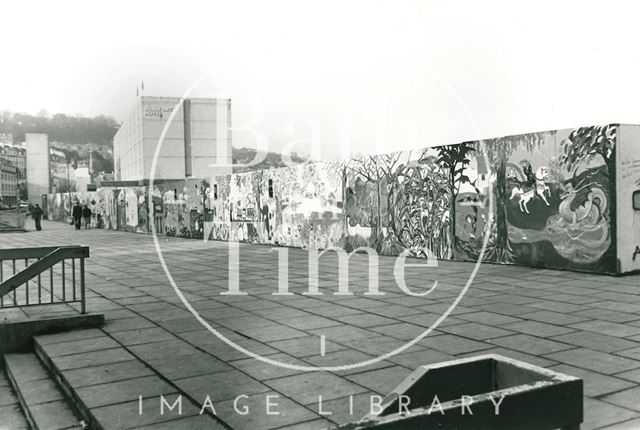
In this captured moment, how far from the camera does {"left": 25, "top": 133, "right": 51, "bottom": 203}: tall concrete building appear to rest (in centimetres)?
10331

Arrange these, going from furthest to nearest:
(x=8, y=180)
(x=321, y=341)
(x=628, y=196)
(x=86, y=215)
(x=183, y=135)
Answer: (x=8, y=180) → (x=183, y=135) → (x=86, y=215) → (x=628, y=196) → (x=321, y=341)

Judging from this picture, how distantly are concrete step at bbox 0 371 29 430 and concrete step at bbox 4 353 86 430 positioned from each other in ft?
0.12

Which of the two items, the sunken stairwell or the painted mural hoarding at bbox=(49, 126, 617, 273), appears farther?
the painted mural hoarding at bbox=(49, 126, 617, 273)

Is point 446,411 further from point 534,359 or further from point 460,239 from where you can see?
point 460,239

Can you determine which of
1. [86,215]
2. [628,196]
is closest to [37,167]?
[86,215]

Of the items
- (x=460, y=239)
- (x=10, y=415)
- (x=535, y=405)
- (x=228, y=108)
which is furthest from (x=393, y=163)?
(x=228, y=108)

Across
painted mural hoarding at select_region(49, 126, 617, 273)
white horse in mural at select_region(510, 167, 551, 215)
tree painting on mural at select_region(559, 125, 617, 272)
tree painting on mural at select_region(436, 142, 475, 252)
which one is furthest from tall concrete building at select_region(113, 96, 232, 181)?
tree painting on mural at select_region(559, 125, 617, 272)

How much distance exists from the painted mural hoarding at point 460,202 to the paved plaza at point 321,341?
3.87 feet

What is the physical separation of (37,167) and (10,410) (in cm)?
11032

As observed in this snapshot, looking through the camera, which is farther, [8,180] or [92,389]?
[8,180]

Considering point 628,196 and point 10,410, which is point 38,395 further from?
point 628,196

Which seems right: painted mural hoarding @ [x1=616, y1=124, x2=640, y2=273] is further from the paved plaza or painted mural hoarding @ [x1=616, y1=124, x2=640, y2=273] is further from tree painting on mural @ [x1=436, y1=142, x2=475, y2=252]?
tree painting on mural @ [x1=436, y1=142, x2=475, y2=252]

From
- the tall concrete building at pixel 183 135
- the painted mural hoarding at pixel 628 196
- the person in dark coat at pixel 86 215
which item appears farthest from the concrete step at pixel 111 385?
the tall concrete building at pixel 183 135

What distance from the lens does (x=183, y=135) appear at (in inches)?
2473
